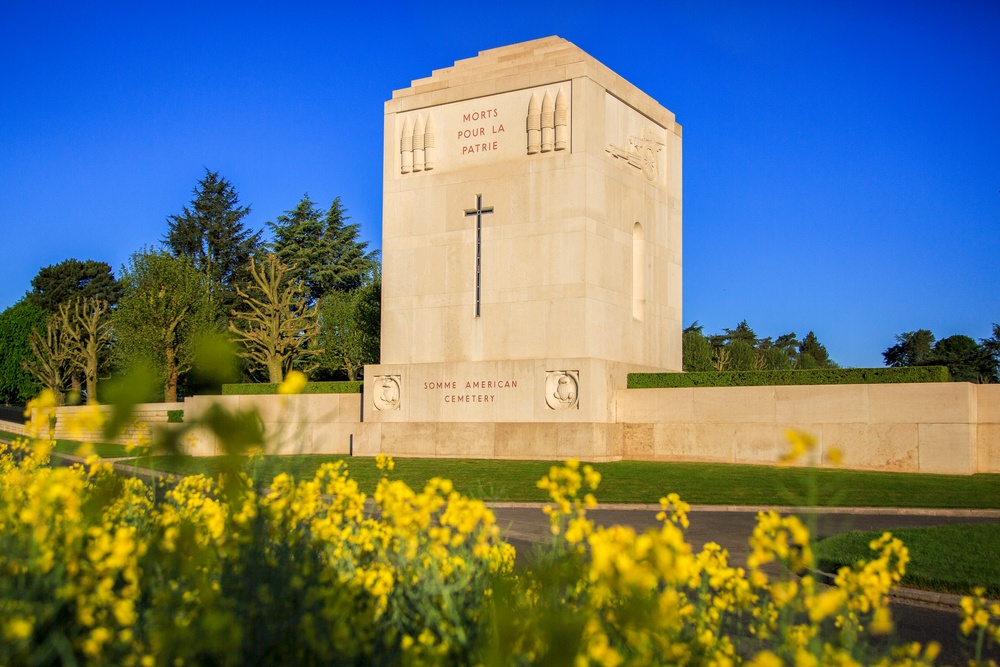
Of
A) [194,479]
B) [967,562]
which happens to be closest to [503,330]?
[967,562]

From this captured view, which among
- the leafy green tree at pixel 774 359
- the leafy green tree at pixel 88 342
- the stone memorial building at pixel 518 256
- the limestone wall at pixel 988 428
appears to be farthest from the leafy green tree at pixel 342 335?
the leafy green tree at pixel 774 359

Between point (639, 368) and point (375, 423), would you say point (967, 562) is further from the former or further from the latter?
point (375, 423)

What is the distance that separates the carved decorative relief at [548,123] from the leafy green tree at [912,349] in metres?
55.8

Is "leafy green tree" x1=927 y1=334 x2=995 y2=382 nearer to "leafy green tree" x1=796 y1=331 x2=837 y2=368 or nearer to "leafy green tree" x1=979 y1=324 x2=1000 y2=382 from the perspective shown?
"leafy green tree" x1=979 y1=324 x2=1000 y2=382

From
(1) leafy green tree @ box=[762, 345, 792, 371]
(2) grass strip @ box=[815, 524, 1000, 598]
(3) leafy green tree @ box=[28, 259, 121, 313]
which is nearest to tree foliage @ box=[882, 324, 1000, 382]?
(1) leafy green tree @ box=[762, 345, 792, 371]

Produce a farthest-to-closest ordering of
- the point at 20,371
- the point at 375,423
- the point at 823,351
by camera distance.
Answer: the point at 823,351 < the point at 20,371 < the point at 375,423

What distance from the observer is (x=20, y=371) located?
75.6 m

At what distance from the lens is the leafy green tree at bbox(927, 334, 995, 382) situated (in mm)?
58969

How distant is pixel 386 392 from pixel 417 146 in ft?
24.1

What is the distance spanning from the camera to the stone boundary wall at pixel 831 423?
21875mm

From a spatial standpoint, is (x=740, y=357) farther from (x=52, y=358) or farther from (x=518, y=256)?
(x=52, y=358)

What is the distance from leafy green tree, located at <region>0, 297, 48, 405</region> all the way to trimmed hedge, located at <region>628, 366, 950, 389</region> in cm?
6269

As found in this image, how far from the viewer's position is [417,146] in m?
28.1

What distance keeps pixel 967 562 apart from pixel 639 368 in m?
16.9
